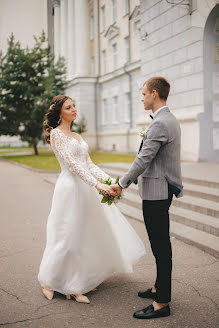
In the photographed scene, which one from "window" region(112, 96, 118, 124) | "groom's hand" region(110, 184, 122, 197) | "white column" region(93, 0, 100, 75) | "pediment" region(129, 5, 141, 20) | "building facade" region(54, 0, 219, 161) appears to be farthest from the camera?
"white column" region(93, 0, 100, 75)

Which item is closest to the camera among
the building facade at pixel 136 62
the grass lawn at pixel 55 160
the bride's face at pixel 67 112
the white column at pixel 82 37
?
the bride's face at pixel 67 112

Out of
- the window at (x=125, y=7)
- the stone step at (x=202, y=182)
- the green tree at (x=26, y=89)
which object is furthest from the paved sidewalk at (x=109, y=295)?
the window at (x=125, y=7)

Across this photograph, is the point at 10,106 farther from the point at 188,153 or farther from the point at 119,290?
the point at 119,290

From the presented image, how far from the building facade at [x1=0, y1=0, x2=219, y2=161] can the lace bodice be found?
34.3ft

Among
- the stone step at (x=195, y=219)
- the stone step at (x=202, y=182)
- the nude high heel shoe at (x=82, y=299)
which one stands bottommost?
the nude high heel shoe at (x=82, y=299)

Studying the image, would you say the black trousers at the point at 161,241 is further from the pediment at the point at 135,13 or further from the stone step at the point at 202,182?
the pediment at the point at 135,13

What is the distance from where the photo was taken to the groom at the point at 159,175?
139 inches

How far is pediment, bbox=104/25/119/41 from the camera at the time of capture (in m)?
31.5

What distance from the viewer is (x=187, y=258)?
5418 mm

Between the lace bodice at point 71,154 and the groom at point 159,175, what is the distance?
0.53m

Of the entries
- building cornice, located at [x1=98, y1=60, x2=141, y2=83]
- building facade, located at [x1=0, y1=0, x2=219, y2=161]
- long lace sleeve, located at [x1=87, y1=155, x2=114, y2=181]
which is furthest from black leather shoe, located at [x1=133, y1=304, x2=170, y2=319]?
building cornice, located at [x1=98, y1=60, x2=141, y2=83]

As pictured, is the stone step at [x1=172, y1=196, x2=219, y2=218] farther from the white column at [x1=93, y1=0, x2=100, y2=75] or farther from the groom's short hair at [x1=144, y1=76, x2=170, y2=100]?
the white column at [x1=93, y1=0, x2=100, y2=75]

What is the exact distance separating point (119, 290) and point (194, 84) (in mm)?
11518

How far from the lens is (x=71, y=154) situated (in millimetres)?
4184
